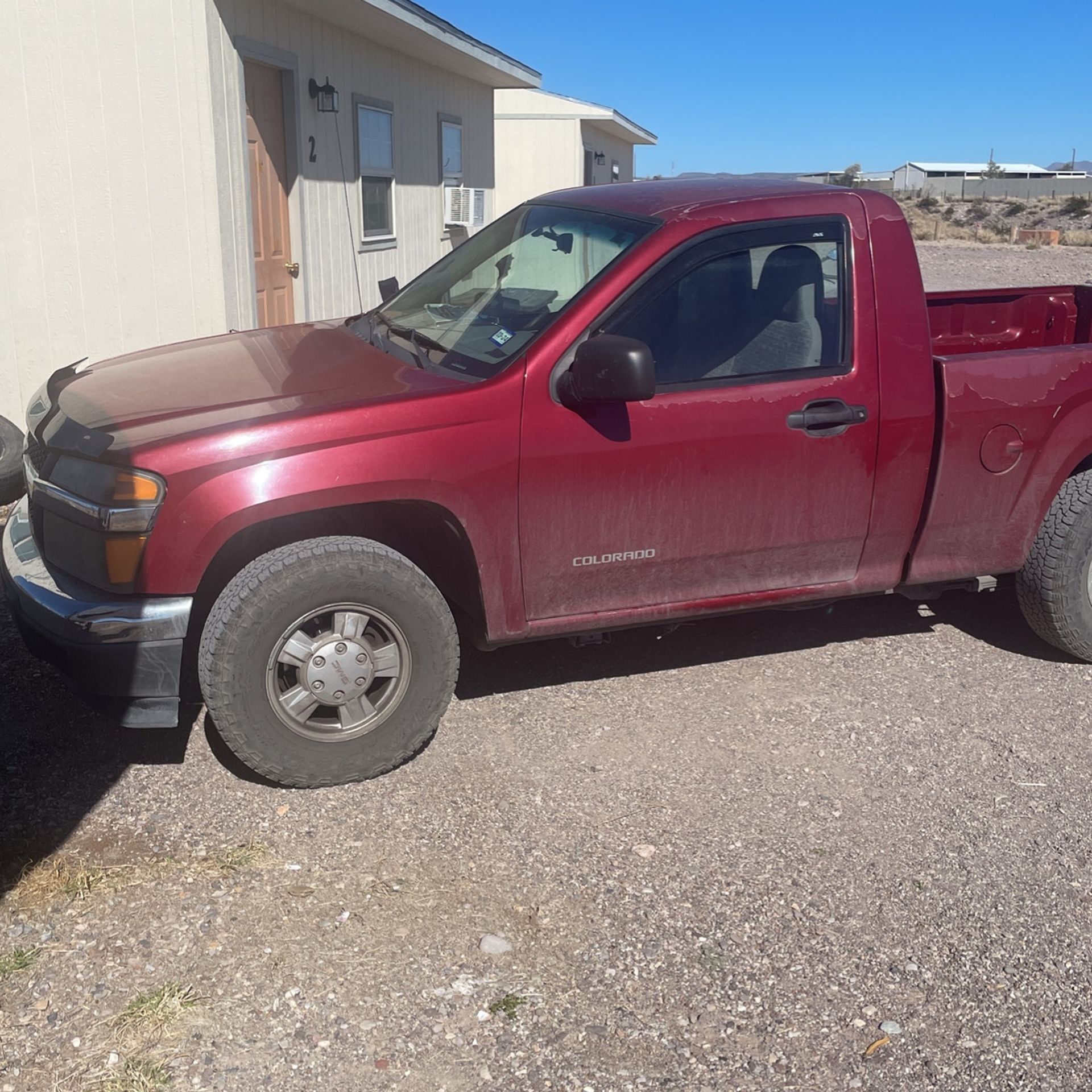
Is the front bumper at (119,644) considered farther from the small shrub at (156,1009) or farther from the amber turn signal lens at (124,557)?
the small shrub at (156,1009)

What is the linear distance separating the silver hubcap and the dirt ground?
0.26 metres

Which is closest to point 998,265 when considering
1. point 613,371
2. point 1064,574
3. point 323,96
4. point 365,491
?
point 323,96

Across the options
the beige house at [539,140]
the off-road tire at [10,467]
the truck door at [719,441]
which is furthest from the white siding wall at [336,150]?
the beige house at [539,140]

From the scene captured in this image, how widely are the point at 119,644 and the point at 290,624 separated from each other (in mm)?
504

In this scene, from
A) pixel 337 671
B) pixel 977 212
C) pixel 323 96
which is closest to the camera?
pixel 337 671

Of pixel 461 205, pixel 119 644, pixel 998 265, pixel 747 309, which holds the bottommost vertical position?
pixel 119 644

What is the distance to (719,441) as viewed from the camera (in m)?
3.98

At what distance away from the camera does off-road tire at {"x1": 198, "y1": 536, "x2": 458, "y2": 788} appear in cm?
354

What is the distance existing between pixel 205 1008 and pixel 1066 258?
36.1m

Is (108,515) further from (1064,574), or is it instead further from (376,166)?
(376,166)

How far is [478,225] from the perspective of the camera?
14.5 metres

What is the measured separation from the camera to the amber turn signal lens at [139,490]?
341 cm

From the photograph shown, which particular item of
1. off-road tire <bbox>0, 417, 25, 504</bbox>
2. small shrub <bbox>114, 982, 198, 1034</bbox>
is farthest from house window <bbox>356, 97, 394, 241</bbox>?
small shrub <bbox>114, 982, 198, 1034</bbox>

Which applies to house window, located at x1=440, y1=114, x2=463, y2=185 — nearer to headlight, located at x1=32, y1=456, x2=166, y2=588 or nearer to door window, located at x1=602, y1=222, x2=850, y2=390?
door window, located at x1=602, y1=222, x2=850, y2=390
